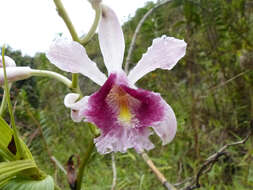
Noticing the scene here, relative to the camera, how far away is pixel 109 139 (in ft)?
2.30

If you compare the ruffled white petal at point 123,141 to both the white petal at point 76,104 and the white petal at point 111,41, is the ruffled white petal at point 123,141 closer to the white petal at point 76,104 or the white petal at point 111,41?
the white petal at point 76,104

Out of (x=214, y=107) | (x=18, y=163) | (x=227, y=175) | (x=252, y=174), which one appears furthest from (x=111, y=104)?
(x=214, y=107)

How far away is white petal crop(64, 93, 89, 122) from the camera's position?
2.32 ft

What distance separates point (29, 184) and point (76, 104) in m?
0.24

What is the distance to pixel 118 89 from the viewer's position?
31.7 inches

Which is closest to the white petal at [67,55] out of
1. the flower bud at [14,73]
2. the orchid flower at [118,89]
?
the orchid flower at [118,89]

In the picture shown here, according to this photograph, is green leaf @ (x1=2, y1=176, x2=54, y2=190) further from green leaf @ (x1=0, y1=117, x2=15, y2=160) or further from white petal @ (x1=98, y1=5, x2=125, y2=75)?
white petal @ (x1=98, y1=5, x2=125, y2=75)

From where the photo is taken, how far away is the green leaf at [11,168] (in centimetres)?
58

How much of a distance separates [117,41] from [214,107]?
68.6 inches

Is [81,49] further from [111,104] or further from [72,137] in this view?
[72,137]

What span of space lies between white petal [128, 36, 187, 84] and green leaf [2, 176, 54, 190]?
0.40 meters

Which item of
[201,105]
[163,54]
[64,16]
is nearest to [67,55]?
[64,16]

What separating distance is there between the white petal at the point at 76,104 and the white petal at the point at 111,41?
13cm

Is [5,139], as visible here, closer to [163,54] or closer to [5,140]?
[5,140]
